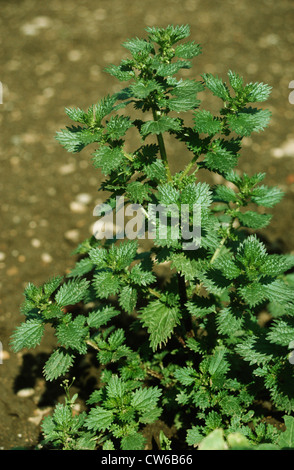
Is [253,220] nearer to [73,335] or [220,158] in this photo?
[220,158]

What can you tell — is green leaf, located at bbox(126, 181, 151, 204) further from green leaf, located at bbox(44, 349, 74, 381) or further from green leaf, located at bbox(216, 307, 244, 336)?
green leaf, located at bbox(44, 349, 74, 381)

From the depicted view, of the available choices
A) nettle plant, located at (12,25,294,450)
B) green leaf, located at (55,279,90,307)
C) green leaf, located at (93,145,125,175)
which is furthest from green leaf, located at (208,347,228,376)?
green leaf, located at (93,145,125,175)

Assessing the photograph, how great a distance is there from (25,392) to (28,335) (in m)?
1.04

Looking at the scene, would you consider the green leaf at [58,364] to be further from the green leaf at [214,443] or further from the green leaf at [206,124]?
the green leaf at [206,124]

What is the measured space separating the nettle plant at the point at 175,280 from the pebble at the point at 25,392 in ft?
2.06

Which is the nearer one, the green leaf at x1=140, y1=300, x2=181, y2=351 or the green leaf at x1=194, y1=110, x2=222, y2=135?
the green leaf at x1=194, y1=110, x2=222, y2=135

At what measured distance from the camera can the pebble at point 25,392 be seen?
2.53 meters

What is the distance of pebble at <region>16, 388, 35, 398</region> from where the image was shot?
2.53 metres

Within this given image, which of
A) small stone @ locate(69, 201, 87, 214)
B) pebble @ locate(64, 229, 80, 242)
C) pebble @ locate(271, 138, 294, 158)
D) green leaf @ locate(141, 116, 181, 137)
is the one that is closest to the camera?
green leaf @ locate(141, 116, 181, 137)

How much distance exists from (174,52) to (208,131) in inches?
14.0

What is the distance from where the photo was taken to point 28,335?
67.1 inches

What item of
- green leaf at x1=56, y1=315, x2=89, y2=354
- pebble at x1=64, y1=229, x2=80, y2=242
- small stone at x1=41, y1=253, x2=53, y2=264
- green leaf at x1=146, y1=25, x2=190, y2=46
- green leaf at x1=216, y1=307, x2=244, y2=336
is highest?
green leaf at x1=146, y1=25, x2=190, y2=46

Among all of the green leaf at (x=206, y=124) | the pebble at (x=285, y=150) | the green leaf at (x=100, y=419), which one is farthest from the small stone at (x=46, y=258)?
the pebble at (x=285, y=150)

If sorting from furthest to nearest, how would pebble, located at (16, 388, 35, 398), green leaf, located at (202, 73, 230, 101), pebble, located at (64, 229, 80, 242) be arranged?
pebble, located at (64, 229, 80, 242)
pebble, located at (16, 388, 35, 398)
green leaf, located at (202, 73, 230, 101)
